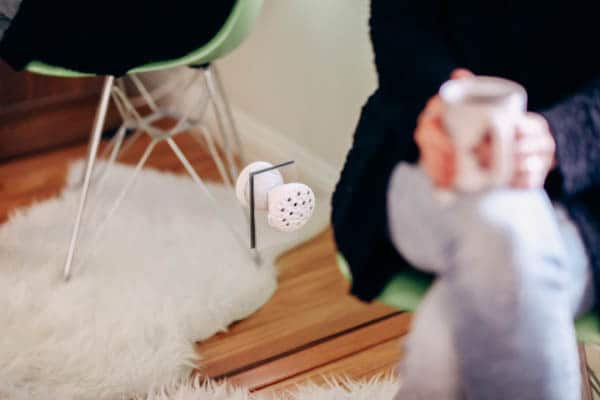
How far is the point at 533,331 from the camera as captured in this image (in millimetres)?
746

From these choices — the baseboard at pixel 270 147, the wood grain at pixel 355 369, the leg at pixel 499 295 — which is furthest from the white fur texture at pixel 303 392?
the leg at pixel 499 295

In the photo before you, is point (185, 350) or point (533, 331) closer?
point (533, 331)

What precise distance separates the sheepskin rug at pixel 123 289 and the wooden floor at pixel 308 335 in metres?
0.04

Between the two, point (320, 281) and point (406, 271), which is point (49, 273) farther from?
point (406, 271)

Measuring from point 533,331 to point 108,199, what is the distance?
160 centimetres

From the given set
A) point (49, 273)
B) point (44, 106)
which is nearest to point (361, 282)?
point (49, 273)

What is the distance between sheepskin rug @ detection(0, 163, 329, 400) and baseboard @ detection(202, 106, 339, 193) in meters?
0.07

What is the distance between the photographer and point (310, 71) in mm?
1976

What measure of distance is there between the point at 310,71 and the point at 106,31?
1.95 ft

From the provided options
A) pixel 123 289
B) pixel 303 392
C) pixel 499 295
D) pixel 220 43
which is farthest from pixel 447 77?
pixel 123 289

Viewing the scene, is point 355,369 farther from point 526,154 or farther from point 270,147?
point 526,154

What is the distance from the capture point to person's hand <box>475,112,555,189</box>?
0.73m

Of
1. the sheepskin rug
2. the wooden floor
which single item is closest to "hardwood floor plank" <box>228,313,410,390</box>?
the wooden floor

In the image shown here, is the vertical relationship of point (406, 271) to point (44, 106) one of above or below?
above
